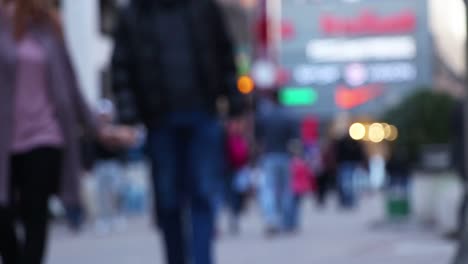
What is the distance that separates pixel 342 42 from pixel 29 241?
5758 cm

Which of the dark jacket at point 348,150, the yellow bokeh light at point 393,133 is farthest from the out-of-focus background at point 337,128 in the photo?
the dark jacket at point 348,150

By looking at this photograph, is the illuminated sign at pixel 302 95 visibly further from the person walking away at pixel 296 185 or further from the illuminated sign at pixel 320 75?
the person walking away at pixel 296 185

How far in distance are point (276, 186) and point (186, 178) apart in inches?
368

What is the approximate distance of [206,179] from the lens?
5895 millimetres

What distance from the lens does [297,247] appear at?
1182 cm

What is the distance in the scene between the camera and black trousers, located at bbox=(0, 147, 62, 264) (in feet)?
17.0

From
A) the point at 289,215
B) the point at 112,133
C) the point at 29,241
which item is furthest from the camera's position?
the point at 289,215

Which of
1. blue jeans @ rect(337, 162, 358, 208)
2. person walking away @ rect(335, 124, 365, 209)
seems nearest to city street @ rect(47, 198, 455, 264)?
blue jeans @ rect(337, 162, 358, 208)

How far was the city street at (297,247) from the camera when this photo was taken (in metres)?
9.82

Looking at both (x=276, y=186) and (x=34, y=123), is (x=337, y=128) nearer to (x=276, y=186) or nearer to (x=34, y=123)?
(x=276, y=186)

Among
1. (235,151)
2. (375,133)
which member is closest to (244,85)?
(235,151)

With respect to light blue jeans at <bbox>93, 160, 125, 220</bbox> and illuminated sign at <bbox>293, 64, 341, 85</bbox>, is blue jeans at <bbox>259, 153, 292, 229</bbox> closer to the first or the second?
light blue jeans at <bbox>93, 160, 125, 220</bbox>

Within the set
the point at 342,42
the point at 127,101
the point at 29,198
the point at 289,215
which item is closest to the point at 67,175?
the point at 29,198

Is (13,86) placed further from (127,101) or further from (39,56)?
(127,101)
